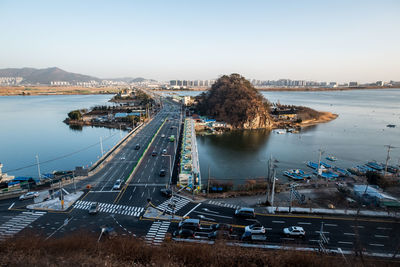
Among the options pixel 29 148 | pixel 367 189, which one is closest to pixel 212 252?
pixel 367 189

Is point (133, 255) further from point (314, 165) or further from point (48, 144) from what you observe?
point (48, 144)

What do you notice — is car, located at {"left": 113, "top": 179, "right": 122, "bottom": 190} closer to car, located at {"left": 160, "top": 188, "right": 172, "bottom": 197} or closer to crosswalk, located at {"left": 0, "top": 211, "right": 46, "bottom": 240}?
car, located at {"left": 160, "top": 188, "right": 172, "bottom": 197}

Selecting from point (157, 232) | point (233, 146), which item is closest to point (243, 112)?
point (233, 146)

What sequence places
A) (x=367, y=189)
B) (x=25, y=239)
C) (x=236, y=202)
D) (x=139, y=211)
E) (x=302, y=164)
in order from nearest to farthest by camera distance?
(x=25, y=239) → (x=139, y=211) → (x=236, y=202) → (x=367, y=189) → (x=302, y=164)

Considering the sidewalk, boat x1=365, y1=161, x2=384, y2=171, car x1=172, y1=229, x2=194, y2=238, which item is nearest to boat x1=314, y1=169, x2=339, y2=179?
boat x1=365, y1=161, x2=384, y2=171

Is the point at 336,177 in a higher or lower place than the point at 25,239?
lower

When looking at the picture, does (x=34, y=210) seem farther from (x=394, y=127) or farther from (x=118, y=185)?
(x=394, y=127)

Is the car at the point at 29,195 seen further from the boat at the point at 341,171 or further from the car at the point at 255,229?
the boat at the point at 341,171
